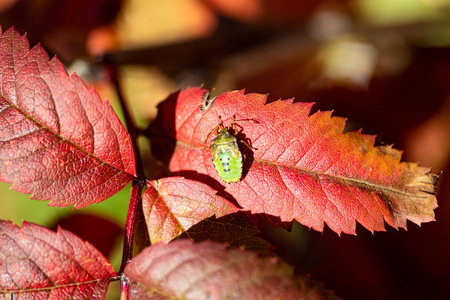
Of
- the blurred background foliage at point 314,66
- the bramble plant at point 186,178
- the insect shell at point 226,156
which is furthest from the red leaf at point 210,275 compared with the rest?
the blurred background foliage at point 314,66

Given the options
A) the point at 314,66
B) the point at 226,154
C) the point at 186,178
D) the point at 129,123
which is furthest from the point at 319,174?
the point at 314,66

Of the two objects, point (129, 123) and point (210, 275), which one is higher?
point (129, 123)

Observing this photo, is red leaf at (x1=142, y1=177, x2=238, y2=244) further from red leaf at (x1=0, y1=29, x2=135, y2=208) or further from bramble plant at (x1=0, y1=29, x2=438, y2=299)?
red leaf at (x1=0, y1=29, x2=135, y2=208)

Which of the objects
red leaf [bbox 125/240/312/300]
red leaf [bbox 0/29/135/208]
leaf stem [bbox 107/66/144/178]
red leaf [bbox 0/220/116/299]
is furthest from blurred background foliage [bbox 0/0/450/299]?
red leaf [bbox 125/240/312/300]

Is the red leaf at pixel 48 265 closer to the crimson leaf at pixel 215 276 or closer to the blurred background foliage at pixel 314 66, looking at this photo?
the crimson leaf at pixel 215 276

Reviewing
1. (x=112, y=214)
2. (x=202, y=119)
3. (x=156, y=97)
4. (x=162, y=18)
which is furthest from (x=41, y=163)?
(x=162, y=18)

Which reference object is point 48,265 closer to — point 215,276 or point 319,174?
point 215,276
